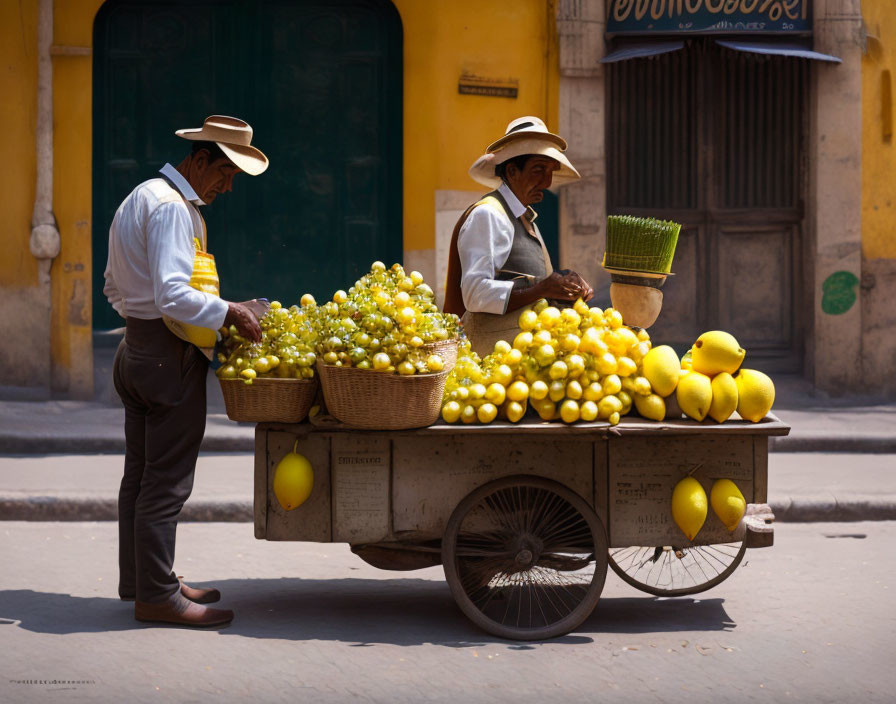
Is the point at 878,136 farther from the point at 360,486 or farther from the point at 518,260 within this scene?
the point at 360,486

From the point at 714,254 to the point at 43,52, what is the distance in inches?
235

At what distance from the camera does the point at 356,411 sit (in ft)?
16.6

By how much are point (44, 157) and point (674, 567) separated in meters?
6.90

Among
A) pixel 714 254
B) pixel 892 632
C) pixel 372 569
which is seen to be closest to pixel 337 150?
pixel 714 254

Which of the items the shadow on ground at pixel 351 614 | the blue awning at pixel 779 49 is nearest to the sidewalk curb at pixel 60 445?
the shadow on ground at pixel 351 614

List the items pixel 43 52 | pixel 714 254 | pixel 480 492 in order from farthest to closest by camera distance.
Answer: pixel 714 254 → pixel 43 52 → pixel 480 492

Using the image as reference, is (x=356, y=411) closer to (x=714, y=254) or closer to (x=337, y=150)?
(x=337, y=150)

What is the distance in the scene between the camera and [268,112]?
37.0ft

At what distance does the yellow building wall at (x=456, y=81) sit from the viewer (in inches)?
439

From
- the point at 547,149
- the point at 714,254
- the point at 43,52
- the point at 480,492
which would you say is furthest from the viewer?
the point at 714,254

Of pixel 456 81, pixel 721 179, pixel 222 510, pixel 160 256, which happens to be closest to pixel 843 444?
pixel 721 179

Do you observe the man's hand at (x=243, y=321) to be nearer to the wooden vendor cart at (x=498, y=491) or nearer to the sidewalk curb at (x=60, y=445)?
the wooden vendor cart at (x=498, y=491)

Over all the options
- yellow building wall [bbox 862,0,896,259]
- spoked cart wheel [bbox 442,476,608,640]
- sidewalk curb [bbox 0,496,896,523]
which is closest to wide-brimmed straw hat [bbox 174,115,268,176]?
spoked cart wheel [bbox 442,476,608,640]

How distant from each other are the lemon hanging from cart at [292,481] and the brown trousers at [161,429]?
40 cm
